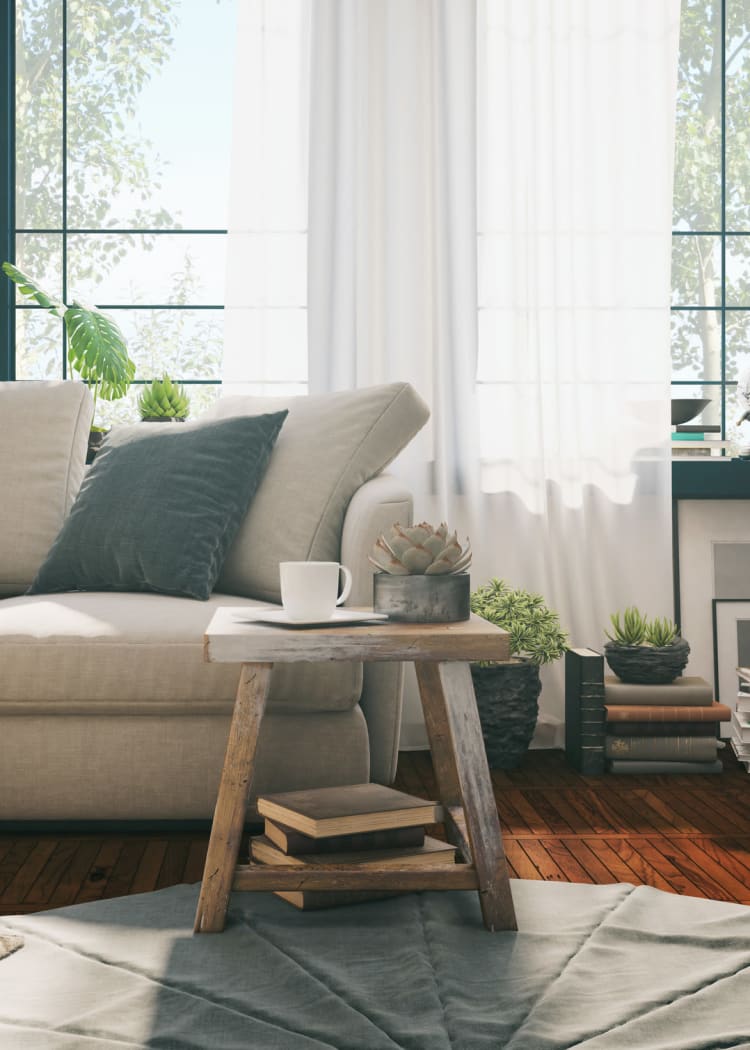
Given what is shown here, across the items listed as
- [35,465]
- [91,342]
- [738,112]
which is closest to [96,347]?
[91,342]

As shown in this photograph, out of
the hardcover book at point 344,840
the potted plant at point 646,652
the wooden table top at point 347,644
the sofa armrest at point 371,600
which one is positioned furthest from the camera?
the potted plant at point 646,652

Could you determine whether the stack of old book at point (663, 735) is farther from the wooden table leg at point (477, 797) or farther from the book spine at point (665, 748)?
the wooden table leg at point (477, 797)

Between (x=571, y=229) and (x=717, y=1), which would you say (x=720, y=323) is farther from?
(x=717, y=1)

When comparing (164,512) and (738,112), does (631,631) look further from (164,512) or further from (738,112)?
(738,112)

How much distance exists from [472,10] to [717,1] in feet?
3.12

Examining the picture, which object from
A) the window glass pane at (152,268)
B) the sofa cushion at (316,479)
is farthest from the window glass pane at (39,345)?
the sofa cushion at (316,479)

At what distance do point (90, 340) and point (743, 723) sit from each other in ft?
7.07

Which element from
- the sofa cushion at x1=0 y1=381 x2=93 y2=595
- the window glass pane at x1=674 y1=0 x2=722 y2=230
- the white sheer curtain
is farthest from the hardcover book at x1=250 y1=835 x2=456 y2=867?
the window glass pane at x1=674 y1=0 x2=722 y2=230

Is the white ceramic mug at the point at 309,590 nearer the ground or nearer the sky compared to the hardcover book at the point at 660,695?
→ nearer the sky

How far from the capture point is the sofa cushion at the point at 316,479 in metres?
2.38

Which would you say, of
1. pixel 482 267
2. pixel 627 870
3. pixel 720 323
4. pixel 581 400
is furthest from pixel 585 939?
pixel 720 323

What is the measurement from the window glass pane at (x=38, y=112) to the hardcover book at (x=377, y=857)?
263 centimetres

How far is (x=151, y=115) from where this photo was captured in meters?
3.66

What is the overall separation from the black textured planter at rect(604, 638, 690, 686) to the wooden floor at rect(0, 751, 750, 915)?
30 cm
